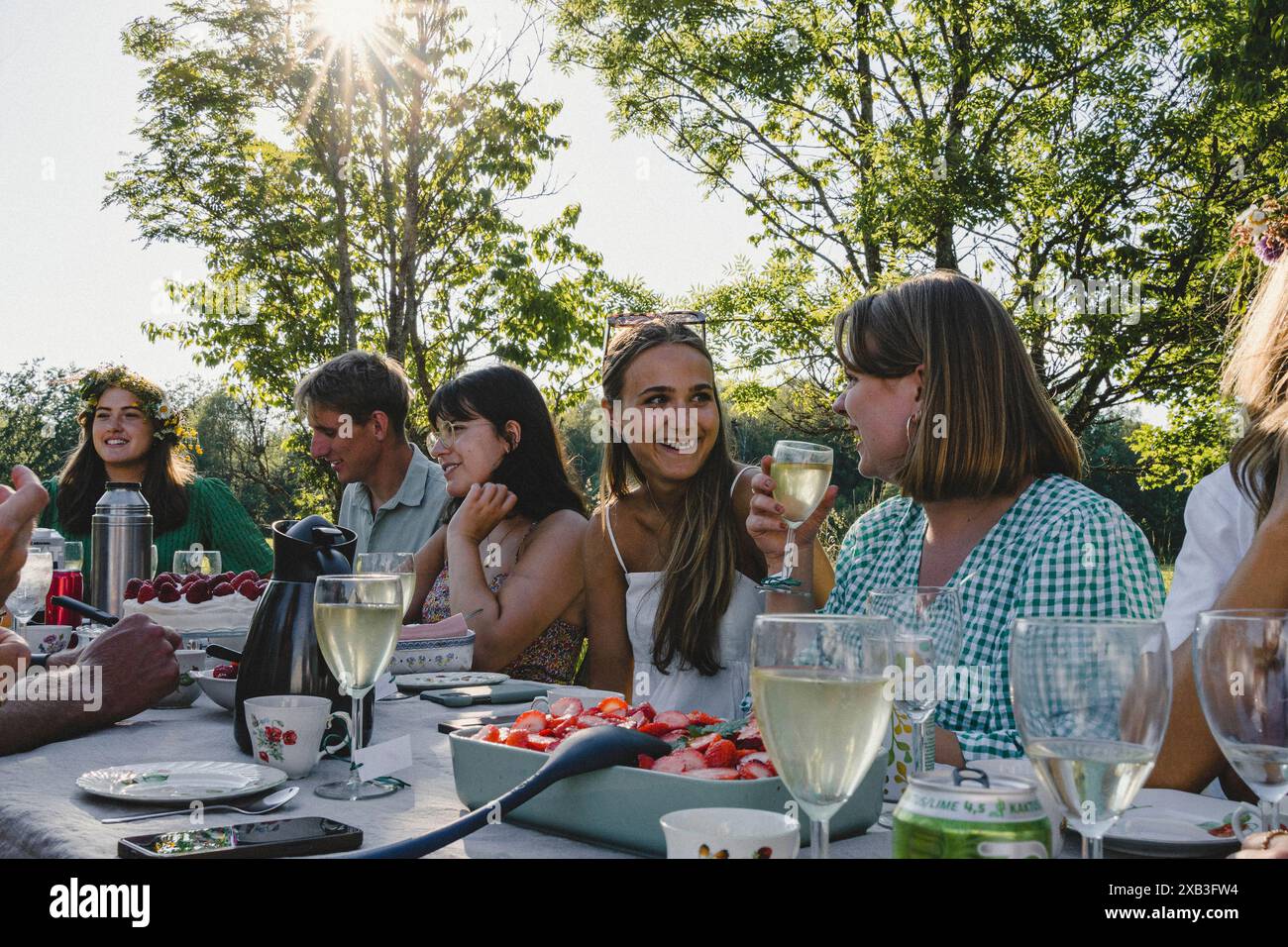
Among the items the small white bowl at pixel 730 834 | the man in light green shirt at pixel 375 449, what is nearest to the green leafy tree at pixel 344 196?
the man in light green shirt at pixel 375 449

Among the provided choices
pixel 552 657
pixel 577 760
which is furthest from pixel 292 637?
pixel 552 657

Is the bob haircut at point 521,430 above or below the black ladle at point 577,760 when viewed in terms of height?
above

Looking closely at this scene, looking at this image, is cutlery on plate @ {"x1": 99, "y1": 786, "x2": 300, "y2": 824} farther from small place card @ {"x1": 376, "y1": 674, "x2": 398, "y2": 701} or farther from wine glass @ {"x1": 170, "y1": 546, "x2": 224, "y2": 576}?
wine glass @ {"x1": 170, "y1": 546, "x2": 224, "y2": 576}

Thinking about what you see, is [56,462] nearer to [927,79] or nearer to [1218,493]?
[927,79]

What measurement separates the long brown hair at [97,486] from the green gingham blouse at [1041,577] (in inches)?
173

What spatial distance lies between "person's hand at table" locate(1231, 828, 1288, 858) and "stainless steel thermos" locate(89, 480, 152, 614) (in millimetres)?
3734

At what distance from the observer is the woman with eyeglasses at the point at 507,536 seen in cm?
362

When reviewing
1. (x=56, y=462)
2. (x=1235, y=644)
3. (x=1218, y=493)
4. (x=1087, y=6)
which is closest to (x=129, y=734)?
(x=1235, y=644)

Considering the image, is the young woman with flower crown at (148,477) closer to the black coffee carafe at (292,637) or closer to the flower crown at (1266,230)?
the black coffee carafe at (292,637)

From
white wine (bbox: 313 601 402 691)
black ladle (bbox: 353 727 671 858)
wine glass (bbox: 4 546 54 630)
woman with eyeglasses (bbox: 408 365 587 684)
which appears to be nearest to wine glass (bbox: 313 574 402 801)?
white wine (bbox: 313 601 402 691)

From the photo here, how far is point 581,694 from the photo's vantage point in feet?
8.66

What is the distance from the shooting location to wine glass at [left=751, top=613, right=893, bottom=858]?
39.8 inches

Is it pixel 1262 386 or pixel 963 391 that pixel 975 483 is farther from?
pixel 1262 386
